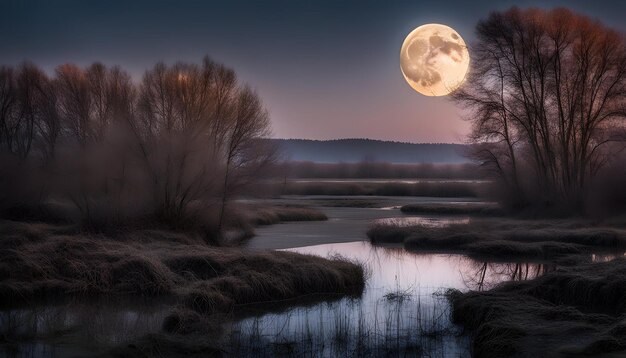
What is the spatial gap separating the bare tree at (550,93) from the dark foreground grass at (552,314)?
66.3 feet

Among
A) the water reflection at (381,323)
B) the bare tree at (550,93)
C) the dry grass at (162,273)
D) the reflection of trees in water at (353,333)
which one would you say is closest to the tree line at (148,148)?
the dry grass at (162,273)

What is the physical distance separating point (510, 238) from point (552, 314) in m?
14.3

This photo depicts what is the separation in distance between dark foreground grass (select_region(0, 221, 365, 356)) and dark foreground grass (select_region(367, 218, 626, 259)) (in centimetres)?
698

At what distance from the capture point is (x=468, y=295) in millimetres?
13219

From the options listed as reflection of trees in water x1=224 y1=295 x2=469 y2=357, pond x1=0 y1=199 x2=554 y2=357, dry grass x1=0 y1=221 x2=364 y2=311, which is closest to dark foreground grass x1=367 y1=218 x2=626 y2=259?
pond x1=0 y1=199 x2=554 y2=357

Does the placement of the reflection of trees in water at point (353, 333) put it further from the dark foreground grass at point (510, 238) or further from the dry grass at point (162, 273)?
the dark foreground grass at point (510, 238)

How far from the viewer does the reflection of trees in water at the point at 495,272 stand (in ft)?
54.9

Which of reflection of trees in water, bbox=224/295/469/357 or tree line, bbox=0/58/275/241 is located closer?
reflection of trees in water, bbox=224/295/469/357

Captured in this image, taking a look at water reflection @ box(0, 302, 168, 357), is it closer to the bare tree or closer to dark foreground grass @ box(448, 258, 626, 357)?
dark foreground grass @ box(448, 258, 626, 357)

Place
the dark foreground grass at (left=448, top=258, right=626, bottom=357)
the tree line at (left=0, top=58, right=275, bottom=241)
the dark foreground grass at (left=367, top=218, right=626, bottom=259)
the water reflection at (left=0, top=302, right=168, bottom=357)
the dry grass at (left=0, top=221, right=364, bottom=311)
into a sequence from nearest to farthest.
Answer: the dark foreground grass at (left=448, top=258, right=626, bottom=357) → the water reflection at (left=0, top=302, right=168, bottom=357) → the dry grass at (left=0, top=221, right=364, bottom=311) → the dark foreground grass at (left=367, top=218, right=626, bottom=259) → the tree line at (left=0, top=58, right=275, bottom=241)

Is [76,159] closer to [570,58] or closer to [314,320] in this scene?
[314,320]

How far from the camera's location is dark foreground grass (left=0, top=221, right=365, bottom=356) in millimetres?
14359

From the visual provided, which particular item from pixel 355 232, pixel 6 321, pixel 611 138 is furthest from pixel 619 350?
pixel 611 138

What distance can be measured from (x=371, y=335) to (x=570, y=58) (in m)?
27.3
